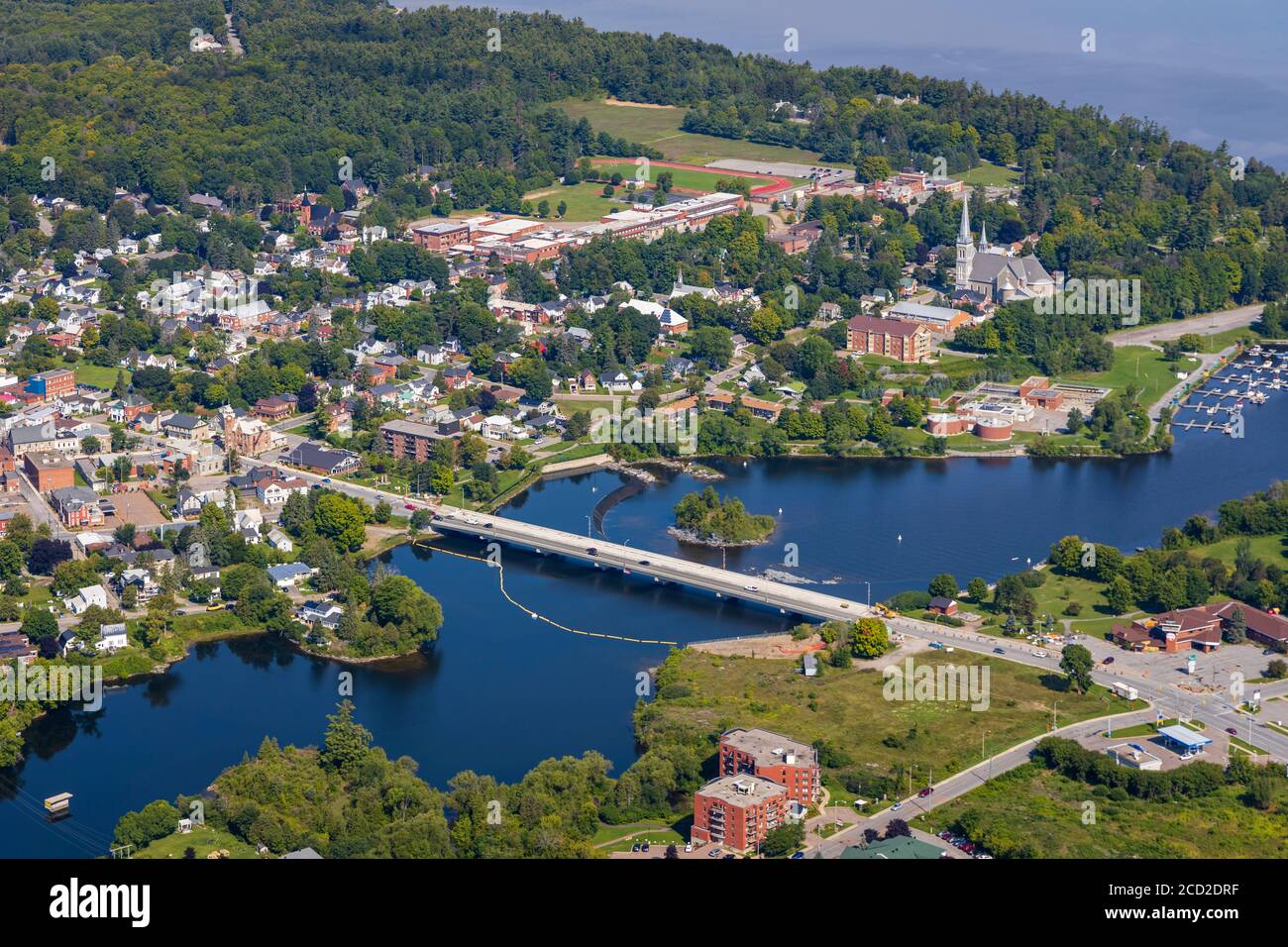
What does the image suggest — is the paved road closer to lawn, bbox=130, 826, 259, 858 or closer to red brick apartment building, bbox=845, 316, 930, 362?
lawn, bbox=130, 826, 259, 858

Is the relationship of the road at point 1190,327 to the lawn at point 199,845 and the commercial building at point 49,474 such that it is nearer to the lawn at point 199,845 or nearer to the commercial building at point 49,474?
the commercial building at point 49,474

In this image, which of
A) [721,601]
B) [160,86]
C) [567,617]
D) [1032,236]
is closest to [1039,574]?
[721,601]

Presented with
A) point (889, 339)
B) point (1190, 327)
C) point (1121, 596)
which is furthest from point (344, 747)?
point (1190, 327)

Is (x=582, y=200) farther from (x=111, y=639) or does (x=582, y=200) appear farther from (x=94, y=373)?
(x=111, y=639)

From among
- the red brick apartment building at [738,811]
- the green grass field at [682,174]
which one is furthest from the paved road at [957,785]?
the green grass field at [682,174]

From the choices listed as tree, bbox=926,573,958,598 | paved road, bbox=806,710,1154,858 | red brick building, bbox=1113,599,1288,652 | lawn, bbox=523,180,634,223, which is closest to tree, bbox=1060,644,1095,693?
paved road, bbox=806,710,1154,858

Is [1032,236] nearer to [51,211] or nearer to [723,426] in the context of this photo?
[723,426]

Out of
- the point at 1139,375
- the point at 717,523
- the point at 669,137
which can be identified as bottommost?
the point at 717,523
